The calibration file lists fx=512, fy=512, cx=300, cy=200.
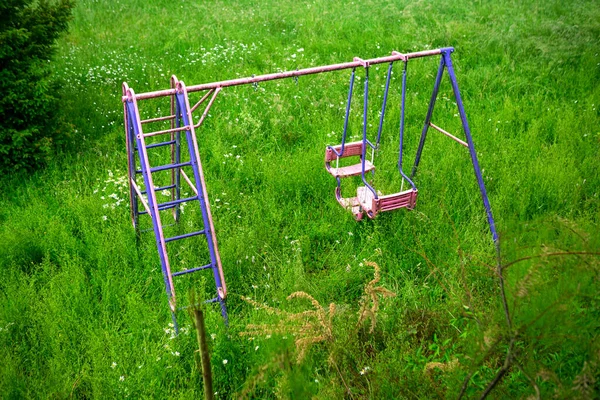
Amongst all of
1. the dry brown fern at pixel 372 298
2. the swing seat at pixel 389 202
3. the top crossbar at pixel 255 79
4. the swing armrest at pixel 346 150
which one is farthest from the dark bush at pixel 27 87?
the dry brown fern at pixel 372 298

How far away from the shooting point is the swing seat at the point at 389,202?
4760 mm

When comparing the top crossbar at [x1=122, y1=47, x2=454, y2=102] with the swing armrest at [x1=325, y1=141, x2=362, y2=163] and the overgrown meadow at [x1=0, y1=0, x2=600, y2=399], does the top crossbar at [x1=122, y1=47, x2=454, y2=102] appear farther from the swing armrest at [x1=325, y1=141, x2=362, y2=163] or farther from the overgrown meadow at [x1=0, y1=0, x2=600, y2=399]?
the overgrown meadow at [x1=0, y1=0, x2=600, y2=399]

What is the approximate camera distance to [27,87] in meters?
5.80

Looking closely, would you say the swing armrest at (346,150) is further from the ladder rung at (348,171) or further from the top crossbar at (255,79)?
the top crossbar at (255,79)

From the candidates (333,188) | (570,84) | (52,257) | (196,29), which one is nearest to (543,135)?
(570,84)

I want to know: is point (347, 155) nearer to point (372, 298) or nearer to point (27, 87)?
point (372, 298)

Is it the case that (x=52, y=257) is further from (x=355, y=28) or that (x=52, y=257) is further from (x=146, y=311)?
(x=355, y=28)

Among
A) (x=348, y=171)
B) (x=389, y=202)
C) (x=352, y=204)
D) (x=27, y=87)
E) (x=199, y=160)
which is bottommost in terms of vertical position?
(x=352, y=204)

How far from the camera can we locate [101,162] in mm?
6121

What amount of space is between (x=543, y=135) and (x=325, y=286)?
387 centimetres

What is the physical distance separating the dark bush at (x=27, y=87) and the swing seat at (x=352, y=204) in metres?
3.38

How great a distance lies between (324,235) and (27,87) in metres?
3.79

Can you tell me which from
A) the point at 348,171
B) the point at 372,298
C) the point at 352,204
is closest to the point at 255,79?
the point at 348,171

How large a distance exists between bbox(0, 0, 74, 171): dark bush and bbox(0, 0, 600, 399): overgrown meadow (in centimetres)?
26
